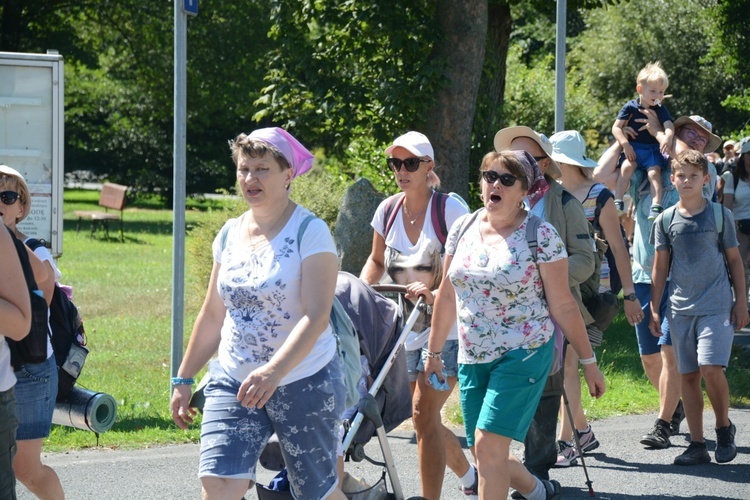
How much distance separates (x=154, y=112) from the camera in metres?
35.2

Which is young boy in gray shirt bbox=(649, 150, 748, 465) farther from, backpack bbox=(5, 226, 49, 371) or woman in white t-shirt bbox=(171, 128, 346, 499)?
backpack bbox=(5, 226, 49, 371)

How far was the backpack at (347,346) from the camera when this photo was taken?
173 inches

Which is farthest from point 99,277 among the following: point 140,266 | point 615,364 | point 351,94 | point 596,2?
point 615,364

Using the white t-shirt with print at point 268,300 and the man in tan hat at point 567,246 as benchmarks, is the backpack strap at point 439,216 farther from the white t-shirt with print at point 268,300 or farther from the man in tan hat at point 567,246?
the white t-shirt with print at point 268,300

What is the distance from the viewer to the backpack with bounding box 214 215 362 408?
4395 millimetres

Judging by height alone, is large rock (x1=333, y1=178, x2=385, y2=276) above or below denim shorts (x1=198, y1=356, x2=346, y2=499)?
above

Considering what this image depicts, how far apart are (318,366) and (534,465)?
194 centimetres

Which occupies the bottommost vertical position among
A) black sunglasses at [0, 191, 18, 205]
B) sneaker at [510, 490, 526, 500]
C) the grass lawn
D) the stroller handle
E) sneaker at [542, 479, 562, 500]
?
the grass lawn

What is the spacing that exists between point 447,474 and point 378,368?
1763mm

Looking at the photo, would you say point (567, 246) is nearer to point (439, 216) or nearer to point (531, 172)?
point (439, 216)

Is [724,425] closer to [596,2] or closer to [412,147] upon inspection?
[412,147]

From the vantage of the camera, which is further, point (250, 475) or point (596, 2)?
point (596, 2)

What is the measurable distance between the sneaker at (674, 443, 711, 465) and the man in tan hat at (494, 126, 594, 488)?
1382mm

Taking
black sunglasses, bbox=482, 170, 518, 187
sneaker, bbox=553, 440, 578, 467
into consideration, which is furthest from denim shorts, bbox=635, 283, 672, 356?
black sunglasses, bbox=482, 170, 518, 187
